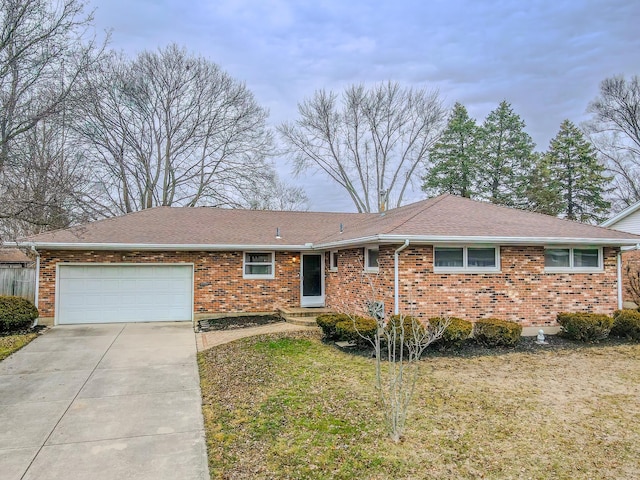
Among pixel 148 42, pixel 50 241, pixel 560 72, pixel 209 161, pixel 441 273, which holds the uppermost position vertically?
pixel 148 42

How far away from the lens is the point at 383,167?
29.8m

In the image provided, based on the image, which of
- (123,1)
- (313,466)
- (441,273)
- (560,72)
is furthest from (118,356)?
(560,72)

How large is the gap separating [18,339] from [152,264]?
12.6 ft

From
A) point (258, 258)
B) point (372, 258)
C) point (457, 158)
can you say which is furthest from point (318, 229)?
point (457, 158)

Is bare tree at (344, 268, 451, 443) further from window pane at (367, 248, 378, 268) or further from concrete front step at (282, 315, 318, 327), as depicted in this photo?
concrete front step at (282, 315, 318, 327)

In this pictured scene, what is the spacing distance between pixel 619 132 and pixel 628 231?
1455 cm

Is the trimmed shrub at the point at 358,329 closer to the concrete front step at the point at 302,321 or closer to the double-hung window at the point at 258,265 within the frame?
the concrete front step at the point at 302,321

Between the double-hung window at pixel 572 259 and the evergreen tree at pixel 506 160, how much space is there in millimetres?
19627

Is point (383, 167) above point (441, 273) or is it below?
above

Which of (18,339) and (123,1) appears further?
(123,1)

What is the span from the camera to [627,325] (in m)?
9.53

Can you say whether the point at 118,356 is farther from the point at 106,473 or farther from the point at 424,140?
the point at 424,140

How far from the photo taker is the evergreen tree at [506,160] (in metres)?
29.0

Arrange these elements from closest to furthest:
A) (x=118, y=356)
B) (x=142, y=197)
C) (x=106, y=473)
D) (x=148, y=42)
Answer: (x=106, y=473) < (x=118, y=356) < (x=148, y=42) < (x=142, y=197)
